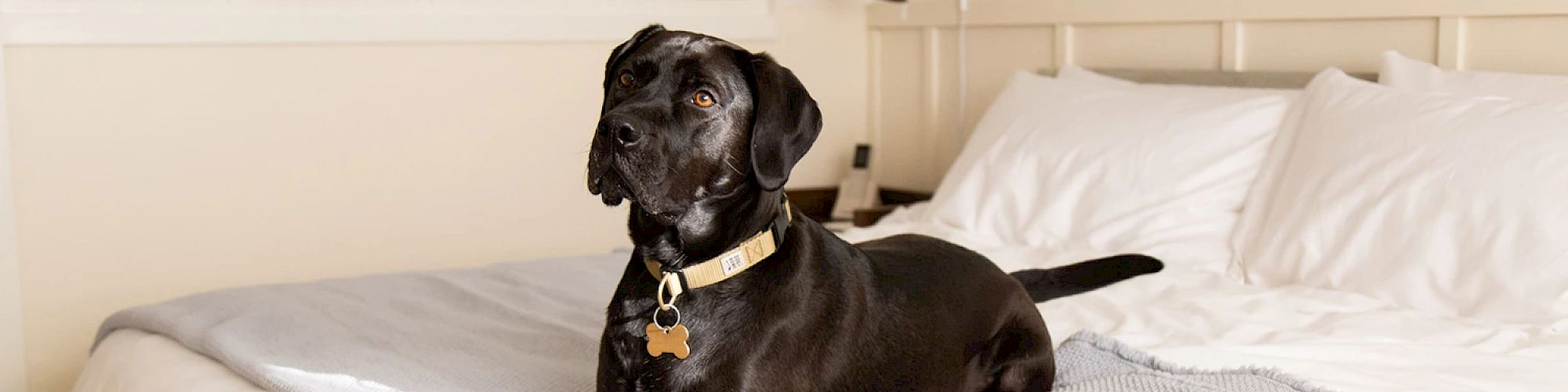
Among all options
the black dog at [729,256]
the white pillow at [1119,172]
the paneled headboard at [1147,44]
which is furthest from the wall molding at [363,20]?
the black dog at [729,256]

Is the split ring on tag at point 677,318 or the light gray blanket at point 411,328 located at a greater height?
the split ring on tag at point 677,318

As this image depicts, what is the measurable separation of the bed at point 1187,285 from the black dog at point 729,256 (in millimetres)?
354

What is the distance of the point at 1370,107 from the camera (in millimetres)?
2414

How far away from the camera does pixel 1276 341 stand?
78.5 inches

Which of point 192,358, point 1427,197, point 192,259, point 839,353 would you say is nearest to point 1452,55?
point 1427,197

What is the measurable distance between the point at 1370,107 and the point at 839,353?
132 cm

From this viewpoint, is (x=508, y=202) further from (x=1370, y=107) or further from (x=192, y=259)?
(x=1370, y=107)

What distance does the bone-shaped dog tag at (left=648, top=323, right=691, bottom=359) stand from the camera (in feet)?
4.76

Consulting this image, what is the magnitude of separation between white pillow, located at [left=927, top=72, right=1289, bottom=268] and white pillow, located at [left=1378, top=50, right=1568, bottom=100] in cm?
22

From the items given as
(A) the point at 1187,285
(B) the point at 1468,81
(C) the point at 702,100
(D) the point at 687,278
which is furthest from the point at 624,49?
(B) the point at 1468,81

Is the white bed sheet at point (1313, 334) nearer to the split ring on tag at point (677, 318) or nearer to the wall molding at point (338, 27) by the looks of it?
the split ring on tag at point (677, 318)

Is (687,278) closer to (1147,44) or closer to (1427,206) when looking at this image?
(1427,206)

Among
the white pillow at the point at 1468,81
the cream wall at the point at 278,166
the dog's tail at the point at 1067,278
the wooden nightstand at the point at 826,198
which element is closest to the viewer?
the dog's tail at the point at 1067,278

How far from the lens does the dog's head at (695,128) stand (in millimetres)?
1395
